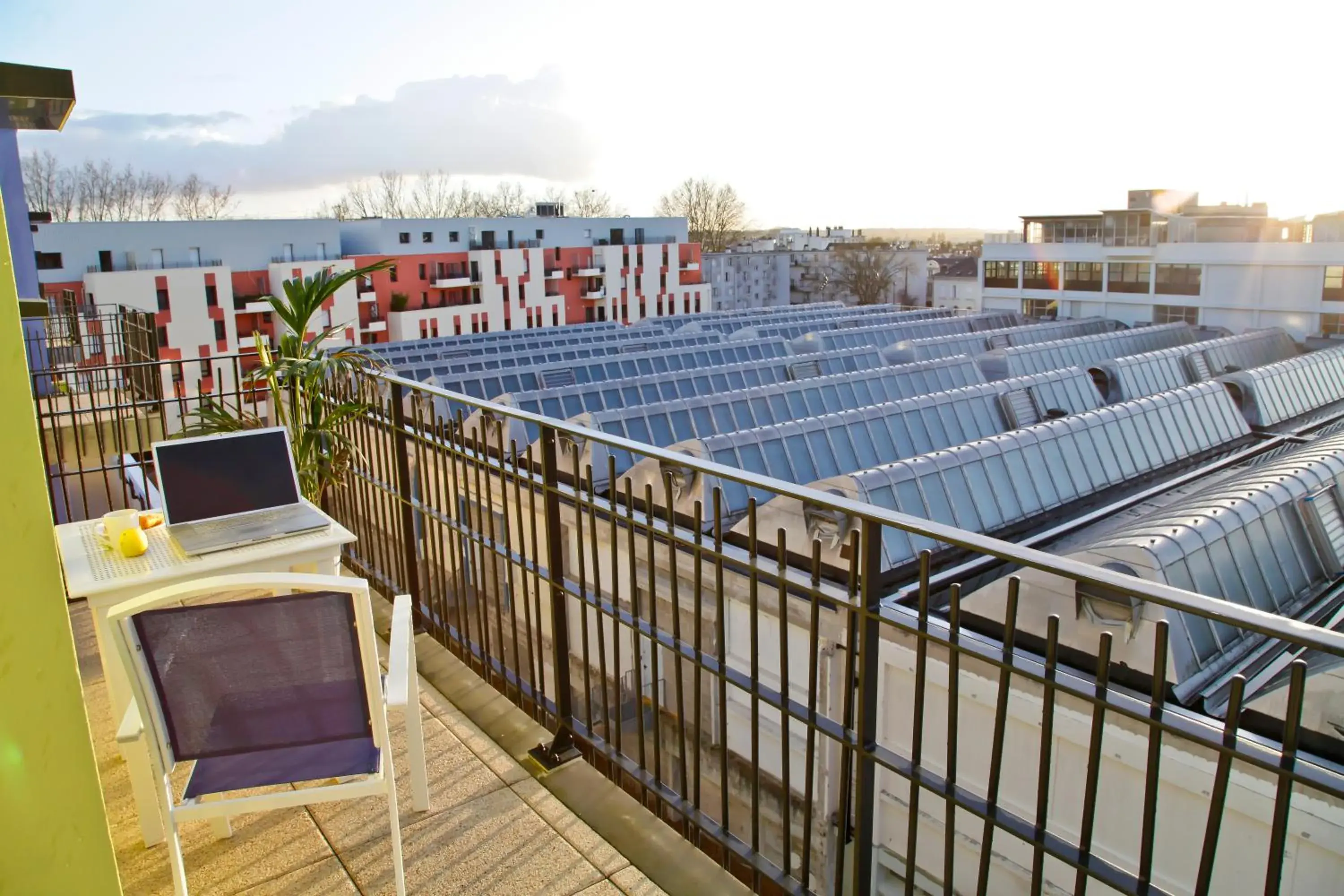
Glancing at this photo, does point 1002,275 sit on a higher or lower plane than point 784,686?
higher

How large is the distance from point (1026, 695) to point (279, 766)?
5.99 m

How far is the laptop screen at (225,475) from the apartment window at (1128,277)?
141 feet

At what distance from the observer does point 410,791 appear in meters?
3.25

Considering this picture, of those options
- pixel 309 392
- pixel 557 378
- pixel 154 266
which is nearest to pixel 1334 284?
pixel 557 378

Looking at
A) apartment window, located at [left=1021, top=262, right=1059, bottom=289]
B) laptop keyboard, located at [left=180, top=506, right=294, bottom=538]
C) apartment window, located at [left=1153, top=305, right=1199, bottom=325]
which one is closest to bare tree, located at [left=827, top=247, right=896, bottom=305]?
apartment window, located at [left=1021, top=262, right=1059, bottom=289]

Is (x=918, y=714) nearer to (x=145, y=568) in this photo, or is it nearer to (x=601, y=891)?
(x=601, y=891)

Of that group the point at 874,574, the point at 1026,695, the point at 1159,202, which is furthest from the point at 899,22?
the point at 1159,202

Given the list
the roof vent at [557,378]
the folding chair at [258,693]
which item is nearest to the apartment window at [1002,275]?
the roof vent at [557,378]

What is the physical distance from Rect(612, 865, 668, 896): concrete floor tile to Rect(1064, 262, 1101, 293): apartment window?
44.4 meters

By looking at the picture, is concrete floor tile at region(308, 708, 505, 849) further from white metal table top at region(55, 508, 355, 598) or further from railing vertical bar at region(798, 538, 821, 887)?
railing vertical bar at region(798, 538, 821, 887)

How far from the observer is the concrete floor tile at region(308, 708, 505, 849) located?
300 centimetres

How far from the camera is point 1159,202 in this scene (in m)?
43.8

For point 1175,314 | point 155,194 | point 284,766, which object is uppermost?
point 155,194

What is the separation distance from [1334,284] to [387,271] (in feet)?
120
